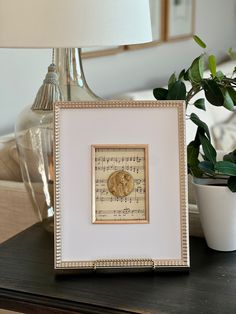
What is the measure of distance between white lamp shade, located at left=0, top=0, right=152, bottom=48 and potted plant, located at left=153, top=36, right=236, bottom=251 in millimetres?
172

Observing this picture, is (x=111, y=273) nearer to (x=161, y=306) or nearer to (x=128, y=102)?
(x=161, y=306)

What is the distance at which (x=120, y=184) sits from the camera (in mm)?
1150

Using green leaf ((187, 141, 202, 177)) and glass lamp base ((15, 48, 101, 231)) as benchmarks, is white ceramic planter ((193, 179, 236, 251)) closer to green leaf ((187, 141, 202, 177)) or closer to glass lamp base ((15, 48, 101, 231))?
green leaf ((187, 141, 202, 177))

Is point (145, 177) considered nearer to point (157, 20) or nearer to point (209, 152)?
point (209, 152)

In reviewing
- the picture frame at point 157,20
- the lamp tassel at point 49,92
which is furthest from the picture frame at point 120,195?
the picture frame at point 157,20

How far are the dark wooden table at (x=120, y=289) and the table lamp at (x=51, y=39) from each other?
0.28 m

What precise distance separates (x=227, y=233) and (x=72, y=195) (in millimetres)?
323

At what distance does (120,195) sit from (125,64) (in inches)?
74.3

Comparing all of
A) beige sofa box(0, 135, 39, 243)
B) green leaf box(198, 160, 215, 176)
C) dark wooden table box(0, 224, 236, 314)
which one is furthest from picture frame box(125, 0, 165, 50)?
dark wooden table box(0, 224, 236, 314)

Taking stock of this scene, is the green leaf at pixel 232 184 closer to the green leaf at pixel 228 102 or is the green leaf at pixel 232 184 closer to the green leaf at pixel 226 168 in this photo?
the green leaf at pixel 226 168

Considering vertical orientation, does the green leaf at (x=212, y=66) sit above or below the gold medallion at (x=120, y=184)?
above

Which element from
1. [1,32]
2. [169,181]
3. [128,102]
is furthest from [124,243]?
[1,32]

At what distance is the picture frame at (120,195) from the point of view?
1.13 metres

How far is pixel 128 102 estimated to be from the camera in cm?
115
